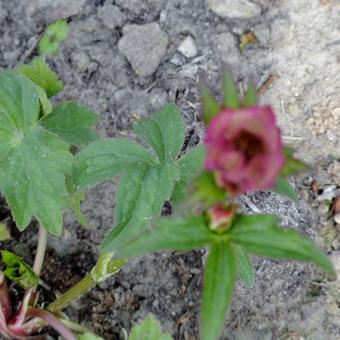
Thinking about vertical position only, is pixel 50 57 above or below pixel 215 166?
below

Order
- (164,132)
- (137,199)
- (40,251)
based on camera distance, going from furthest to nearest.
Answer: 1. (40,251)
2. (164,132)
3. (137,199)

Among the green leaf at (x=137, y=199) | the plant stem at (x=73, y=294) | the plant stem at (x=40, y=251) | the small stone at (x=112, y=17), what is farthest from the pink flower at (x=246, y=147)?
the small stone at (x=112, y=17)

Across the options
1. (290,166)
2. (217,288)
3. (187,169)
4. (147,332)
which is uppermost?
(290,166)

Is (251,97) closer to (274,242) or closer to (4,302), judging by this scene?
(274,242)

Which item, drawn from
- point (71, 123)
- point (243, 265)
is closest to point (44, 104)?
point (71, 123)

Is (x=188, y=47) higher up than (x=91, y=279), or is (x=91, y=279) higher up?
(x=188, y=47)

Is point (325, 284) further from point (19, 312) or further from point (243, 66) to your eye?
point (19, 312)

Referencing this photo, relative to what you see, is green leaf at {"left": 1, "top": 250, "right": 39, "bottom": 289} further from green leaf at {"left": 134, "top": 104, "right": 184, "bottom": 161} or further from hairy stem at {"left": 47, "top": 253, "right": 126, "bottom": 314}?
green leaf at {"left": 134, "top": 104, "right": 184, "bottom": 161}

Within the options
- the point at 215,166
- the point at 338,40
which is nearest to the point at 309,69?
the point at 338,40
